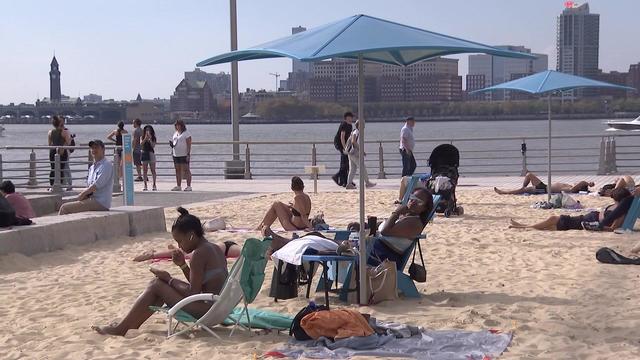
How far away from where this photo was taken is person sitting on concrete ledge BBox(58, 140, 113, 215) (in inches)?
443

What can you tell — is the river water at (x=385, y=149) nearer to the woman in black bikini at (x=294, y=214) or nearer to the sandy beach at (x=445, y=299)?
the woman in black bikini at (x=294, y=214)

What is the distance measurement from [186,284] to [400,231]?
1916 millimetres

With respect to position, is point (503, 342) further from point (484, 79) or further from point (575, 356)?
point (484, 79)

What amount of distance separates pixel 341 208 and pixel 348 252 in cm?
758

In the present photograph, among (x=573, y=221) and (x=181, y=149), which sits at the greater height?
(x=181, y=149)

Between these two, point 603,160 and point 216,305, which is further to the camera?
point 603,160

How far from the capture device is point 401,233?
294 inches

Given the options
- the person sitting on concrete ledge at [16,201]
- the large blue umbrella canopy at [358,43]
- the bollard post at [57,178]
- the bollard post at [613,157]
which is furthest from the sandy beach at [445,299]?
the bollard post at [613,157]

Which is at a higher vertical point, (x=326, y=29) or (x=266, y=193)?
(x=326, y=29)

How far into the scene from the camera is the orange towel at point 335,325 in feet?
19.2

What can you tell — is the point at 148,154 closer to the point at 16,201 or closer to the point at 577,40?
the point at 16,201

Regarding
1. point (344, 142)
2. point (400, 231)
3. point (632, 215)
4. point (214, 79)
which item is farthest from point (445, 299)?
point (214, 79)

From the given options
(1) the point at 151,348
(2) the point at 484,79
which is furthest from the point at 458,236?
(2) the point at 484,79

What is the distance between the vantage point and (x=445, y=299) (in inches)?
288
